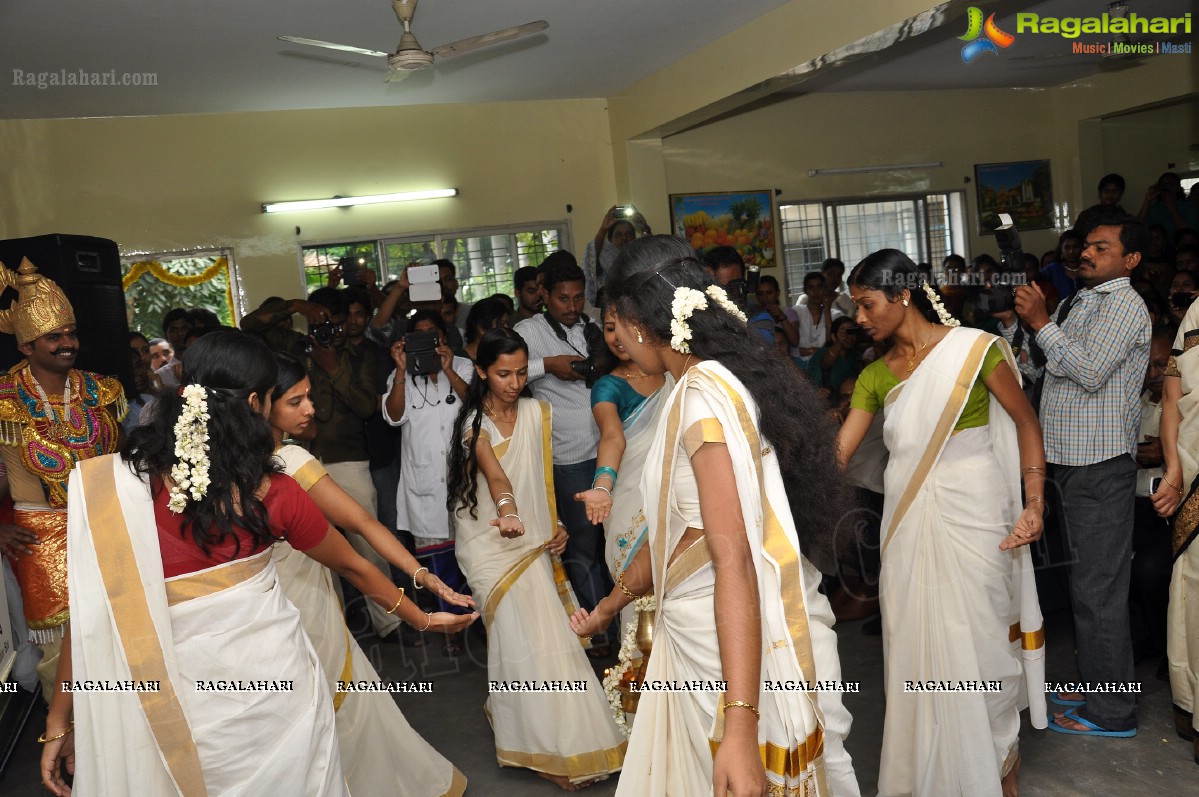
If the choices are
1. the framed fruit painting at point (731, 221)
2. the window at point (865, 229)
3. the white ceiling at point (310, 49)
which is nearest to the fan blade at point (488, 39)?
the white ceiling at point (310, 49)

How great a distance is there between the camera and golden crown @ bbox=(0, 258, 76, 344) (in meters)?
3.38

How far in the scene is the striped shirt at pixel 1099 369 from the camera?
307 centimetres

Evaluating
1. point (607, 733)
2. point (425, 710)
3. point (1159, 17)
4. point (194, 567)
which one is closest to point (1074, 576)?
point (607, 733)

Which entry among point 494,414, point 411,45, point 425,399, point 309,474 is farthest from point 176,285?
point 309,474

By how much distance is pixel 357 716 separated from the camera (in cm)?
296

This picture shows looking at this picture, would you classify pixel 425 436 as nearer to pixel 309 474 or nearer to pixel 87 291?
pixel 87 291

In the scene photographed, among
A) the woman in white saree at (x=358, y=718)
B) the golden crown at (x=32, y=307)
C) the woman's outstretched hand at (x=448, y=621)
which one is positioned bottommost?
the woman in white saree at (x=358, y=718)

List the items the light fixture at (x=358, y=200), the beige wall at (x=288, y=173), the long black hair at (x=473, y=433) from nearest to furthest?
the long black hair at (x=473, y=433) < the beige wall at (x=288, y=173) < the light fixture at (x=358, y=200)

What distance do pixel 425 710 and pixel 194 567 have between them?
7.24ft

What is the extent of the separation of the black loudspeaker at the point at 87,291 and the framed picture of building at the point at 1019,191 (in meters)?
8.19

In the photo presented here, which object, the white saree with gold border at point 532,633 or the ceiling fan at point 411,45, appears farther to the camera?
the ceiling fan at point 411,45

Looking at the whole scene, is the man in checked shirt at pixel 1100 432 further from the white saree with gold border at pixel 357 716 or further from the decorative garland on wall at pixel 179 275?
the decorative garland on wall at pixel 179 275

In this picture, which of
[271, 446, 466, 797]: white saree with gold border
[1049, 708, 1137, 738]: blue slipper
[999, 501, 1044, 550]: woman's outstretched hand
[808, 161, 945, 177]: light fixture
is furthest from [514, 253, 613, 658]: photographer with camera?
[808, 161, 945, 177]: light fixture

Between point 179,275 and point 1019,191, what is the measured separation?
26.1 ft
